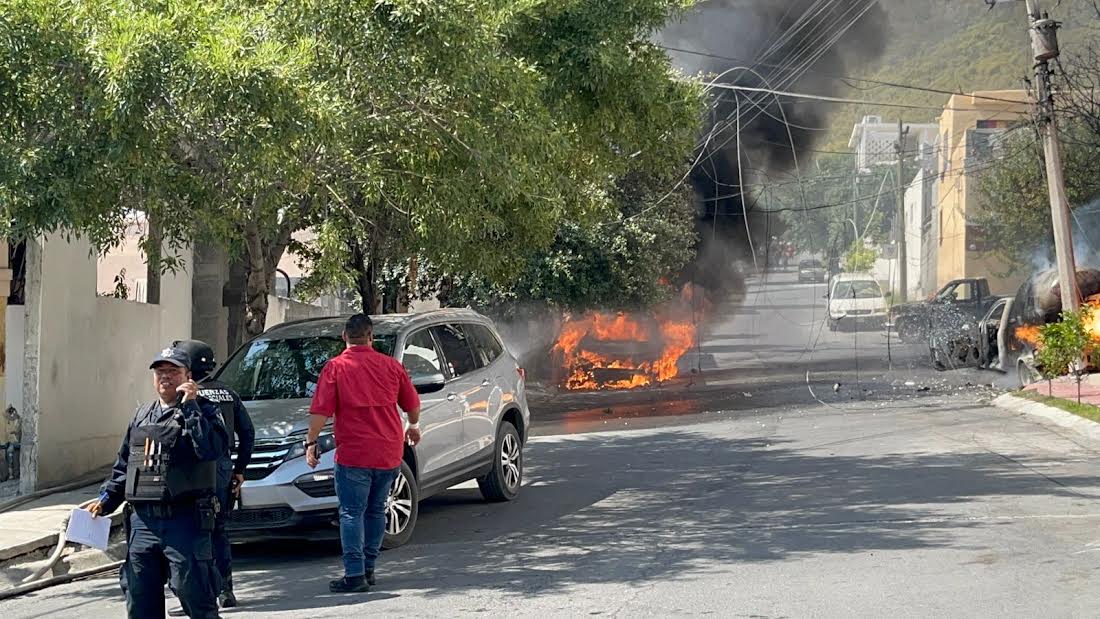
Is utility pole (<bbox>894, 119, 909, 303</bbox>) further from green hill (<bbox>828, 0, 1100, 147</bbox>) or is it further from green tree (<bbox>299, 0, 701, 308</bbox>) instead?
green tree (<bbox>299, 0, 701, 308</bbox>)

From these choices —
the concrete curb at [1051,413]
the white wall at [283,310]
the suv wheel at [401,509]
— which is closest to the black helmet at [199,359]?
the suv wheel at [401,509]

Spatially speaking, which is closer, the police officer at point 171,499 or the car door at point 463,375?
the police officer at point 171,499

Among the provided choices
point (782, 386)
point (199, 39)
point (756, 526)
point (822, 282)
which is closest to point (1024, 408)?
point (782, 386)

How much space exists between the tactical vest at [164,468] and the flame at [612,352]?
24899 millimetres

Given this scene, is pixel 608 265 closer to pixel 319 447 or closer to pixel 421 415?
pixel 421 415

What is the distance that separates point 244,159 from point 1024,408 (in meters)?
15.1

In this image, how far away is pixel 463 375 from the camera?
1102 cm

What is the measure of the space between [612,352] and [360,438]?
2414cm

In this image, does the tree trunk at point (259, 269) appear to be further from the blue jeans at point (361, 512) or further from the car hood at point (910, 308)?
the car hood at point (910, 308)

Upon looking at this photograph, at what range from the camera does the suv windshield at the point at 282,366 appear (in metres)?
10.1

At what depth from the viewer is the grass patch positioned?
17330 millimetres

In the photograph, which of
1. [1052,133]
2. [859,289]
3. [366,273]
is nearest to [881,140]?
[859,289]

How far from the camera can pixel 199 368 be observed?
21.5ft

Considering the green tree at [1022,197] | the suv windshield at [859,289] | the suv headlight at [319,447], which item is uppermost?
the green tree at [1022,197]
